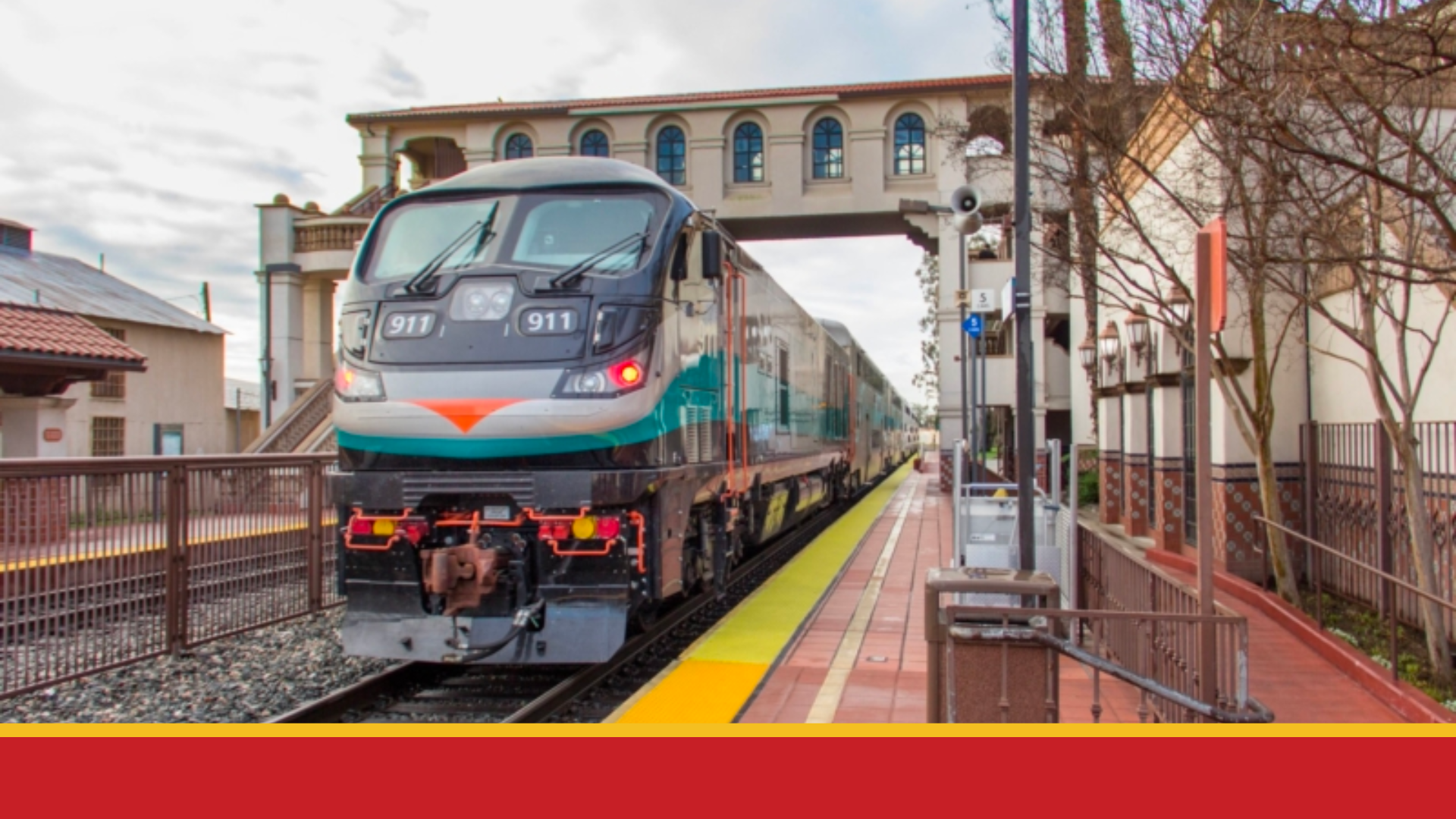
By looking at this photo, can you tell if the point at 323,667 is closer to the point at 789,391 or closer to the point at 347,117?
the point at 789,391

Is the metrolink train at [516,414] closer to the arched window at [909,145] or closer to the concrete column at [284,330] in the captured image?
the arched window at [909,145]

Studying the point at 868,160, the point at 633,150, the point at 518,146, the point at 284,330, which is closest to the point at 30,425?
the point at 284,330

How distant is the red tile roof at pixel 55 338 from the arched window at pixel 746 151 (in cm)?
1871

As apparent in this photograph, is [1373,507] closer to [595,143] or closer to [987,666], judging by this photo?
[987,666]

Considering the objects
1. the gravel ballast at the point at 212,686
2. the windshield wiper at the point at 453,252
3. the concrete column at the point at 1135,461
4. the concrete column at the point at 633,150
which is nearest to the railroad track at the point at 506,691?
the gravel ballast at the point at 212,686

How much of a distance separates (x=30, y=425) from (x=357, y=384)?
9041mm

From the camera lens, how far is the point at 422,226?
775 centimetres

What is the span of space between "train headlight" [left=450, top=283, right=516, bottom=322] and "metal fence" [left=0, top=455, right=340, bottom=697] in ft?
9.31

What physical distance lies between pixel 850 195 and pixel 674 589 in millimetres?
23774

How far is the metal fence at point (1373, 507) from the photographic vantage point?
28.1ft

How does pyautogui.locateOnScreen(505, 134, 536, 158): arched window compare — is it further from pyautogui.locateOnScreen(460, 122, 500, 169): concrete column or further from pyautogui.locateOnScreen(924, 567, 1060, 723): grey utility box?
pyautogui.locateOnScreen(924, 567, 1060, 723): grey utility box

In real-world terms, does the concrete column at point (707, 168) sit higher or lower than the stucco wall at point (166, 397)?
higher

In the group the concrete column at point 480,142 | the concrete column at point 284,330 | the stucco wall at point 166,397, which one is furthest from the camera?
the concrete column at point 480,142

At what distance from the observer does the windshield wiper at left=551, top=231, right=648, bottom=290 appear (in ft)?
23.3
